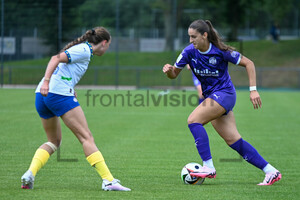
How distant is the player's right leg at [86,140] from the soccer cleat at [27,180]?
0.64 meters

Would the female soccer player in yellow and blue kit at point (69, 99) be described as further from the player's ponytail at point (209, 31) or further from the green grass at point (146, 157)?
the player's ponytail at point (209, 31)

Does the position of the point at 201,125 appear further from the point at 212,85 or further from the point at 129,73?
the point at 129,73

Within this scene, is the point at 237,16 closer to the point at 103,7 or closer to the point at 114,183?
the point at 103,7

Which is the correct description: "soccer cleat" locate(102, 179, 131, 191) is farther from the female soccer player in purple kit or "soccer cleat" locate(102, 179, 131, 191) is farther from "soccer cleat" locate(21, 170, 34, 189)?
the female soccer player in purple kit

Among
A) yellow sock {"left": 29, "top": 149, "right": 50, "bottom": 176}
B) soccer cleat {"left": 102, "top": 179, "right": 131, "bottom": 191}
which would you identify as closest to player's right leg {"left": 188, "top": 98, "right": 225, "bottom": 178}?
soccer cleat {"left": 102, "top": 179, "right": 131, "bottom": 191}

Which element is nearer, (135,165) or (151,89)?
(135,165)

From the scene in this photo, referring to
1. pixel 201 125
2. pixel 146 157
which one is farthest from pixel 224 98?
pixel 146 157

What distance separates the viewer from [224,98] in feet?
20.0

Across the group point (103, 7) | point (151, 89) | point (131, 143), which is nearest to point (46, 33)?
point (103, 7)

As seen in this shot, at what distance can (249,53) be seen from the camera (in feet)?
133

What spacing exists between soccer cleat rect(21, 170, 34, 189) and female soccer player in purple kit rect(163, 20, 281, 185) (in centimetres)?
188

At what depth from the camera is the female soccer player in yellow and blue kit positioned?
→ 5.45 m

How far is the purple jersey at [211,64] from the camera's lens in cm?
614

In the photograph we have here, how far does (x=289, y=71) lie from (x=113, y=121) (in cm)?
2374
